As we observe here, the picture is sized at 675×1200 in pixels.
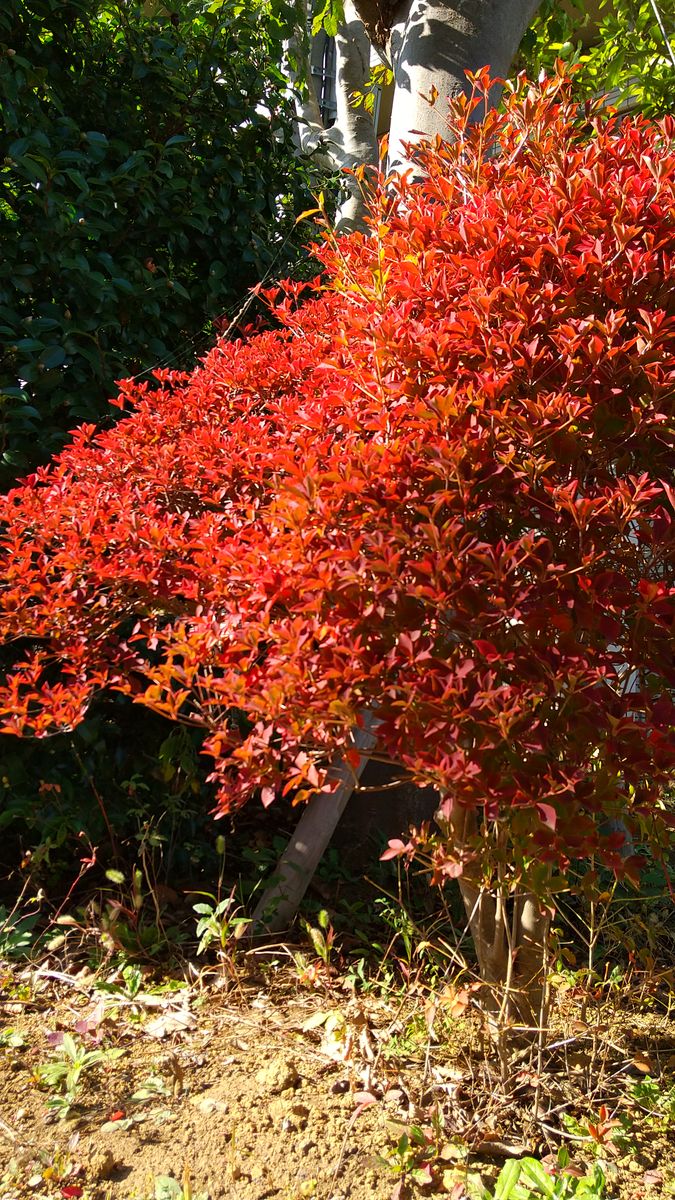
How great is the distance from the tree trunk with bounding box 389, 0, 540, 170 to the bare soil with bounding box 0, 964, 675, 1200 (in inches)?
106

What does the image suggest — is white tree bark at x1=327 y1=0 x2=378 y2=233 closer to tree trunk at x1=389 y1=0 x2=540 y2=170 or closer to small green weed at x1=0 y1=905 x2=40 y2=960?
tree trunk at x1=389 y1=0 x2=540 y2=170

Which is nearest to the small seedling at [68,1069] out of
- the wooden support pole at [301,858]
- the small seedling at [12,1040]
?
the small seedling at [12,1040]

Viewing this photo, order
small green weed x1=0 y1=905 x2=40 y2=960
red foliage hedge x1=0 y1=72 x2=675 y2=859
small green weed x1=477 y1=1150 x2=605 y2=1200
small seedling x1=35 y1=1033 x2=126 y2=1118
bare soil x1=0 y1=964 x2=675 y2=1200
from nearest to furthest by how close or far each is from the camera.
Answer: red foliage hedge x1=0 y1=72 x2=675 y2=859
small green weed x1=477 y1=1150 x2=605 y2=1200
bare soil x1=0 y1=964 x2=675 y2=1200
small seedling x1=35 y1=1033 x2=126 y2=1118
small green weed x1=0 y1=905 x2=40 y2=960

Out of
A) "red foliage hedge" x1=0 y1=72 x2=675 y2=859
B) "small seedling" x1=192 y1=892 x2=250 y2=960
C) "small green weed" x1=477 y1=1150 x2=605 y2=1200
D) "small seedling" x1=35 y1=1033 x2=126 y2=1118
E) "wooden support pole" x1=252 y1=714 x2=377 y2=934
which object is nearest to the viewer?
"red foliage hedge" x1=0 y1=72 x2=675 y2=859

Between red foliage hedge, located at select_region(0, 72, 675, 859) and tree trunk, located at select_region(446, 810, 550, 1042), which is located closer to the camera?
red foliage hedge, located at select_region(0, 72, 675, 859)

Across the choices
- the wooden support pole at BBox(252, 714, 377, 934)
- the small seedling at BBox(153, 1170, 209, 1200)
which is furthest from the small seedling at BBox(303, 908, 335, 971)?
the small seedling at BBox(153, 1170, 209, 1200)

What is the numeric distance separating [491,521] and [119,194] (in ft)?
8.24

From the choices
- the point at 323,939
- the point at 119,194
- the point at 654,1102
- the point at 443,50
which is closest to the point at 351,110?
the point at 119,194

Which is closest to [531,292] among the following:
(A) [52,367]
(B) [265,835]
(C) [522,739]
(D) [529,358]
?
(D) [529,358]

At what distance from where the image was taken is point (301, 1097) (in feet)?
6.95

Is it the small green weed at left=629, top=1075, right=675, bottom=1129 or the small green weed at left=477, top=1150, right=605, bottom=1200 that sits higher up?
the small green weed at left=477, top=1150, right=605, bottom=1200

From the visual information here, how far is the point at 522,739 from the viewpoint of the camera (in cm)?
162

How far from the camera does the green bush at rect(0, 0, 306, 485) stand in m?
3.24

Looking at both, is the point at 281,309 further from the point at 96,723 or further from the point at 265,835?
the point at 265,835
